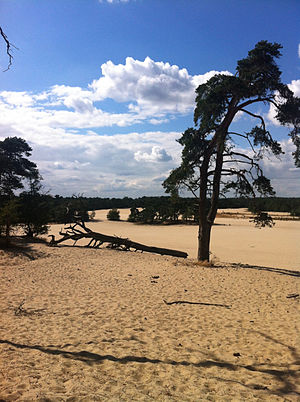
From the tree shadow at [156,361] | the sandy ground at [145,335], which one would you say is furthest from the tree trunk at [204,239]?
the tree shadow at [156,361]

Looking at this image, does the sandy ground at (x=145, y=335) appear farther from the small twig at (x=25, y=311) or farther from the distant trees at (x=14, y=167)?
the distant trees at (x=14, y=167)

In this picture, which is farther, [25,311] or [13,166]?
[13,166]

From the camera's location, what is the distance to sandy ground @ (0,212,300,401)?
13.7ft

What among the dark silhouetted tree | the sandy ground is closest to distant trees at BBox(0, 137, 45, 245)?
the dark silhouetted tree

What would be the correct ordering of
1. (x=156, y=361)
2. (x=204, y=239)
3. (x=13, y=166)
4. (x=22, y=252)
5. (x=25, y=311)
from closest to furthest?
(x=156, y=361) → (x=25, y=311) → (x=22, y=252) → (x=204, y=239) → (x=13, y=166)

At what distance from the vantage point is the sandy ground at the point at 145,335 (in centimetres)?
417

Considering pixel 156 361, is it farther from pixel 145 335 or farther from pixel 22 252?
pixel 22 252

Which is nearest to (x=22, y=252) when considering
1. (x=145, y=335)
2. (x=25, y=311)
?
(x=25, y=311)

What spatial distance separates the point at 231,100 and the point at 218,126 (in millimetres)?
1248

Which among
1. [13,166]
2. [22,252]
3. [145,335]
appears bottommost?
[145,335]

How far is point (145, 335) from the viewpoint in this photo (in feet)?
20.1

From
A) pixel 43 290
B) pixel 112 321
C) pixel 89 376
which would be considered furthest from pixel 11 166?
pixel 89 376

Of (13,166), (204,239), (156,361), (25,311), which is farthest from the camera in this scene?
(13,166)

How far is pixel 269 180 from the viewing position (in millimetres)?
14125
